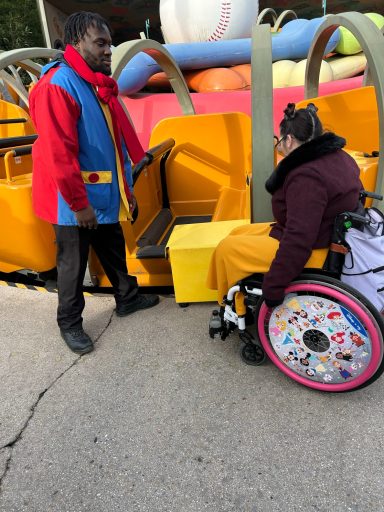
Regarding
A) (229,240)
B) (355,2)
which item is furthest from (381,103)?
(355,2)

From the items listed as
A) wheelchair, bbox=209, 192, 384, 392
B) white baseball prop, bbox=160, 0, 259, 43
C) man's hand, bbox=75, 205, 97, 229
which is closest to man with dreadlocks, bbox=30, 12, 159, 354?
man's hand, bbox=75, 205, 97, 229

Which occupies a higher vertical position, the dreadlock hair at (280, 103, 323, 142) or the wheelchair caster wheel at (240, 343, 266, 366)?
the dreadlock hair at (280, 103, 323, 142)

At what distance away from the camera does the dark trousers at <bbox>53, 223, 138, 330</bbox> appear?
7.18 ft

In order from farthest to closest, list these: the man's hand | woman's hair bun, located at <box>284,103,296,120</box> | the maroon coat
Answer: the man's hand → woman's hair bun, located at <box>284,103,296,120</box> → the maroon coat

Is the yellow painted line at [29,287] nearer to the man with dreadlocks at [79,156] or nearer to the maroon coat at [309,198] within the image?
the man with dreadlocks at [79,156]

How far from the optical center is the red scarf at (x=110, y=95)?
6.31 ft

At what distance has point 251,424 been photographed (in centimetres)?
171

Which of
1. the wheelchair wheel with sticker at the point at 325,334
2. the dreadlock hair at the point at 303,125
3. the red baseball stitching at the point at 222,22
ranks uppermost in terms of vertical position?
the red baseball stitching at the point at 222,22

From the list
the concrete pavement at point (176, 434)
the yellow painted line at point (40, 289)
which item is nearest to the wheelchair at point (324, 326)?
the concrete pavement at point (176, 434)

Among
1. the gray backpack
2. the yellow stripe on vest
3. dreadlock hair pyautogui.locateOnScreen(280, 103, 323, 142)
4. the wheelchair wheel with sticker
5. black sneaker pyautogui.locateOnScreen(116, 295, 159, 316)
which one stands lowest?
black sneaker pyautogui.locateOnScreen(116, 295, 159, 316)

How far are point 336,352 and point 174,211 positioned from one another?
107 inches

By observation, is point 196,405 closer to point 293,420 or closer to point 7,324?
point 293,420

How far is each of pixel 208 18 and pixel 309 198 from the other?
300 inches

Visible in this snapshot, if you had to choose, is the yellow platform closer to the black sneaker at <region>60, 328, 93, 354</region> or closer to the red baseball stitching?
the black sneaker at <region>60, 328, 93, 354</region>
